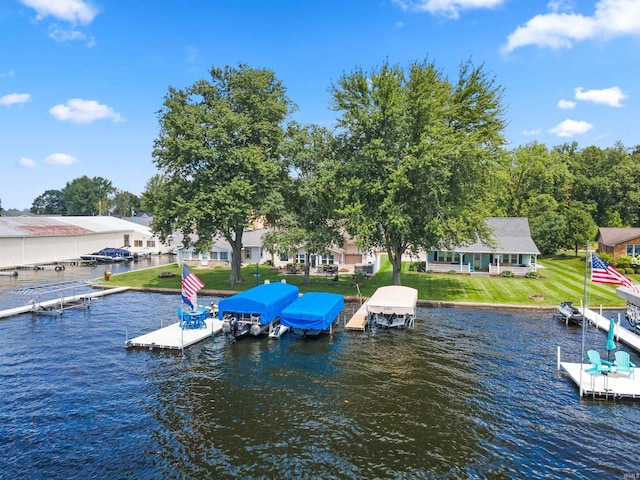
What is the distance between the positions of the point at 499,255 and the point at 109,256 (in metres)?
68.3

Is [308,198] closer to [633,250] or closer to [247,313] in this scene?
[247,313]

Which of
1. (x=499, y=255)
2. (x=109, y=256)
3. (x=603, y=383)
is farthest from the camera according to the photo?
(x=109, y=256)

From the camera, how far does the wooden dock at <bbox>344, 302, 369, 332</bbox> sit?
3506 centimetres

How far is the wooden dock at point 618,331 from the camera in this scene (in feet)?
100

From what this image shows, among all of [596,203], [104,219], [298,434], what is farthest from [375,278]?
[104,219]

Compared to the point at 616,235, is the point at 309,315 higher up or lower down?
lower down

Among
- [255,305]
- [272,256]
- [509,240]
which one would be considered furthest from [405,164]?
[272,256]

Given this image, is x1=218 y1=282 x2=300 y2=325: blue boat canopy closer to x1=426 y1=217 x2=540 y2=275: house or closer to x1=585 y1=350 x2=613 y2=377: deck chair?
x1=585 y1=350 x2=613 y2=377: deck chair

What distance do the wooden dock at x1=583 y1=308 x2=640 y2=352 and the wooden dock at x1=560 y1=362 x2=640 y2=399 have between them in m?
7.18

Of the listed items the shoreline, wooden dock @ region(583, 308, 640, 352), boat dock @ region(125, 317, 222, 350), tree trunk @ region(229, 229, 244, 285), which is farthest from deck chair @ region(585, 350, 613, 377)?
tree trunk @ region(229, 229, 244, 285)

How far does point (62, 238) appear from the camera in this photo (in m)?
81.4

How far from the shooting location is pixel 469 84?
166ft

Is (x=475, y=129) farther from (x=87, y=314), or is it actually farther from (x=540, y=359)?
(x=87, y=314)

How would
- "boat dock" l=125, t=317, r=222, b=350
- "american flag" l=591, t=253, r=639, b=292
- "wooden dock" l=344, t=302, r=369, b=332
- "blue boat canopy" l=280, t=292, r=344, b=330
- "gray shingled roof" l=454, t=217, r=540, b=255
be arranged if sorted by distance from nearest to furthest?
"american flag" l=591, t=253, r=639, b=292 → "boat dock" l=125, t=317, r=222, b=350 → "blue boat canopy" l=280, t=292, r=344, b=330 → "wooden dock" l=344, t=302, r=369, b=332 → "gray shingled roof" l=454, t=217, r=540, b=255
